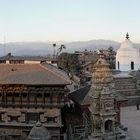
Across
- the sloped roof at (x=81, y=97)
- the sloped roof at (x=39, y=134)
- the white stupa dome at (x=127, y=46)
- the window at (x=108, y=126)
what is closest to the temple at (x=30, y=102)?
the sloped roof at (x=81, y=97)

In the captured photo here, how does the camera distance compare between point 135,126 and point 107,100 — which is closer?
point 107,100

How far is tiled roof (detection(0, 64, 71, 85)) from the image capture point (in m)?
31.7

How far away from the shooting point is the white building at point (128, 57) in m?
59.5

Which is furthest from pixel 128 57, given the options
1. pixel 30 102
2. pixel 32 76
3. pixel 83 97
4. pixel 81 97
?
pixel 30 102

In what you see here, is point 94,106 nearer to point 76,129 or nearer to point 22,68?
point 76,129

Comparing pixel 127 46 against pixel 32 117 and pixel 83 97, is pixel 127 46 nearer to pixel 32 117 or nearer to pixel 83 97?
pixel 83 97

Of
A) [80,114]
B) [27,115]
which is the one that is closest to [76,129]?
[80,114]

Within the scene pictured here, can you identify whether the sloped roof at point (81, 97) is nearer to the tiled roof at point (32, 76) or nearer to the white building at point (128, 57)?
the tiled roof at point (32, 76)

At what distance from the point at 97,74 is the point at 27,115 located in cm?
716

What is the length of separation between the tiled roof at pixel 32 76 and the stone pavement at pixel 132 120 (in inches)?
367

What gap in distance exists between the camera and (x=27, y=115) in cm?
3284

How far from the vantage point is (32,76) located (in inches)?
1289

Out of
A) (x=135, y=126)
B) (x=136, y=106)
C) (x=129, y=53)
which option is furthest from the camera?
(x=129, y=53)

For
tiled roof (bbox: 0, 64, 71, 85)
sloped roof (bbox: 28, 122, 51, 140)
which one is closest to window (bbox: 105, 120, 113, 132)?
tiled roof (bbox: 0, 64, 71, 85)
